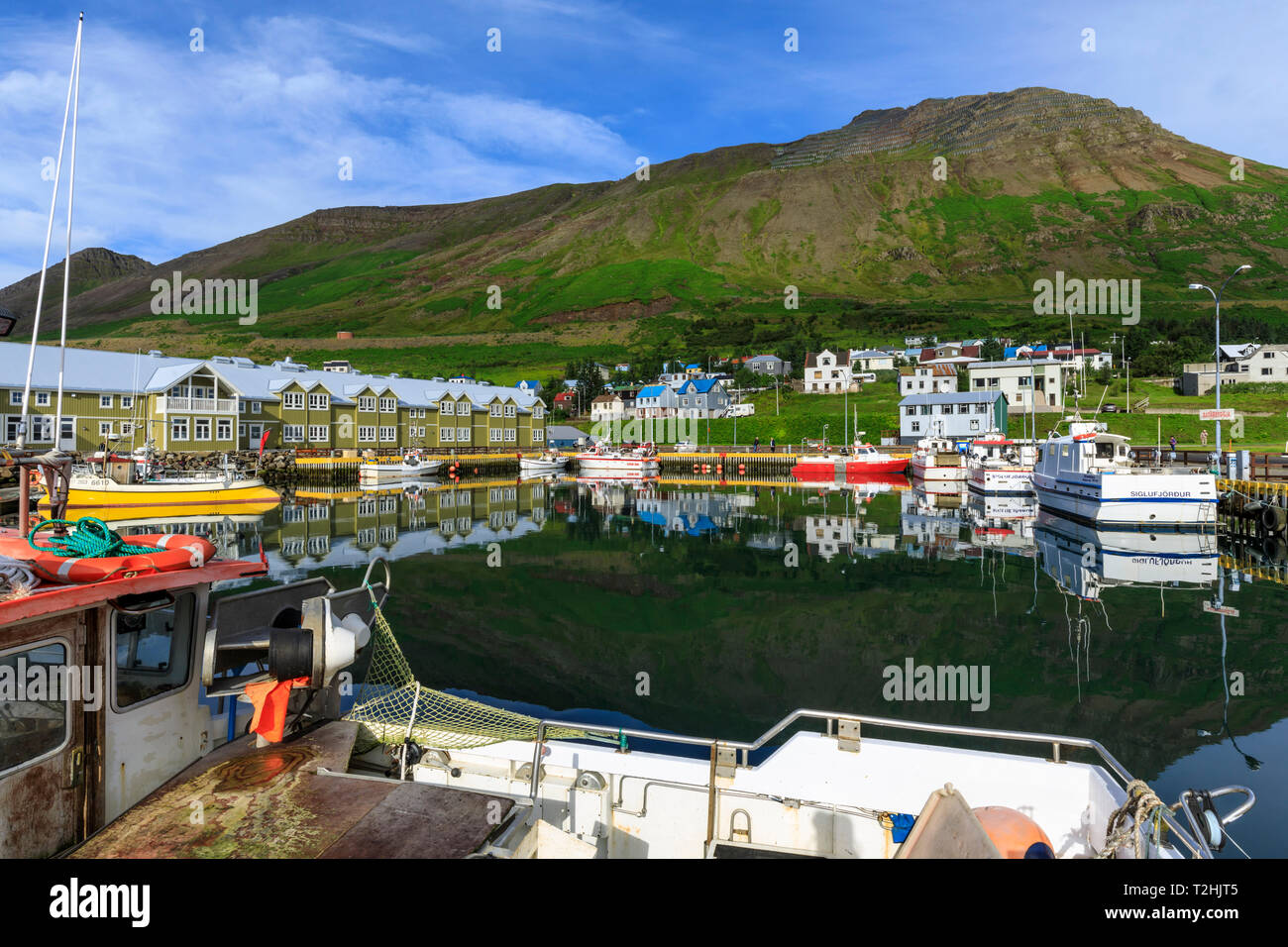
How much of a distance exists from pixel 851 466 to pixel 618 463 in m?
25.2

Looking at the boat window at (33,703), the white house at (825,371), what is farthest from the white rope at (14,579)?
the white house at (825,371)

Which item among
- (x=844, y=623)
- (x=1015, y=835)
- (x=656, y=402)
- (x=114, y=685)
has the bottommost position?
(x=844, y=623)

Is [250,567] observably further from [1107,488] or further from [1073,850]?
[1107,488]

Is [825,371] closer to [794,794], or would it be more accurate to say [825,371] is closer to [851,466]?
[851,466]

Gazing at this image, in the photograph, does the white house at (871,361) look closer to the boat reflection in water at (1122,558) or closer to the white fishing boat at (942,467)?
the white fishing boat at (942,467)

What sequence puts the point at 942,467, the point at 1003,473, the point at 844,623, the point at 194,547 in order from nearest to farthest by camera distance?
the point at 194,547 → the point at 844,623 → the point at 1003,473 → the point at 942,467

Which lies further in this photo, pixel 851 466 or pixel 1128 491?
pixel 851 466

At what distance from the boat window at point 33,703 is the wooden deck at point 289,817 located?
750mm

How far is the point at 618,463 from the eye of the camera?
79438 mm

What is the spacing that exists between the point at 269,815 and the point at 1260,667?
17.4m

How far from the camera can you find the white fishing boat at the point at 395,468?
62406 mm

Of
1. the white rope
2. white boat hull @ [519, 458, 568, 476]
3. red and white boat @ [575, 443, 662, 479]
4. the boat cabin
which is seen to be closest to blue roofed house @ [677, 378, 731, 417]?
red and white boat @ [575, 443, 662, 479]

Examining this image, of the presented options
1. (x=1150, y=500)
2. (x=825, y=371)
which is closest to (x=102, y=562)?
(x=1150, y=500)

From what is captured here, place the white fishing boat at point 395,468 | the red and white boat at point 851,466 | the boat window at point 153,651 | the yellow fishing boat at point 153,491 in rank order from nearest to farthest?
the boat window at point 153,651
the yellow fishing boat at point 153,491
the white fishing boat at point 395,468
the red and white boat at point 851,466
